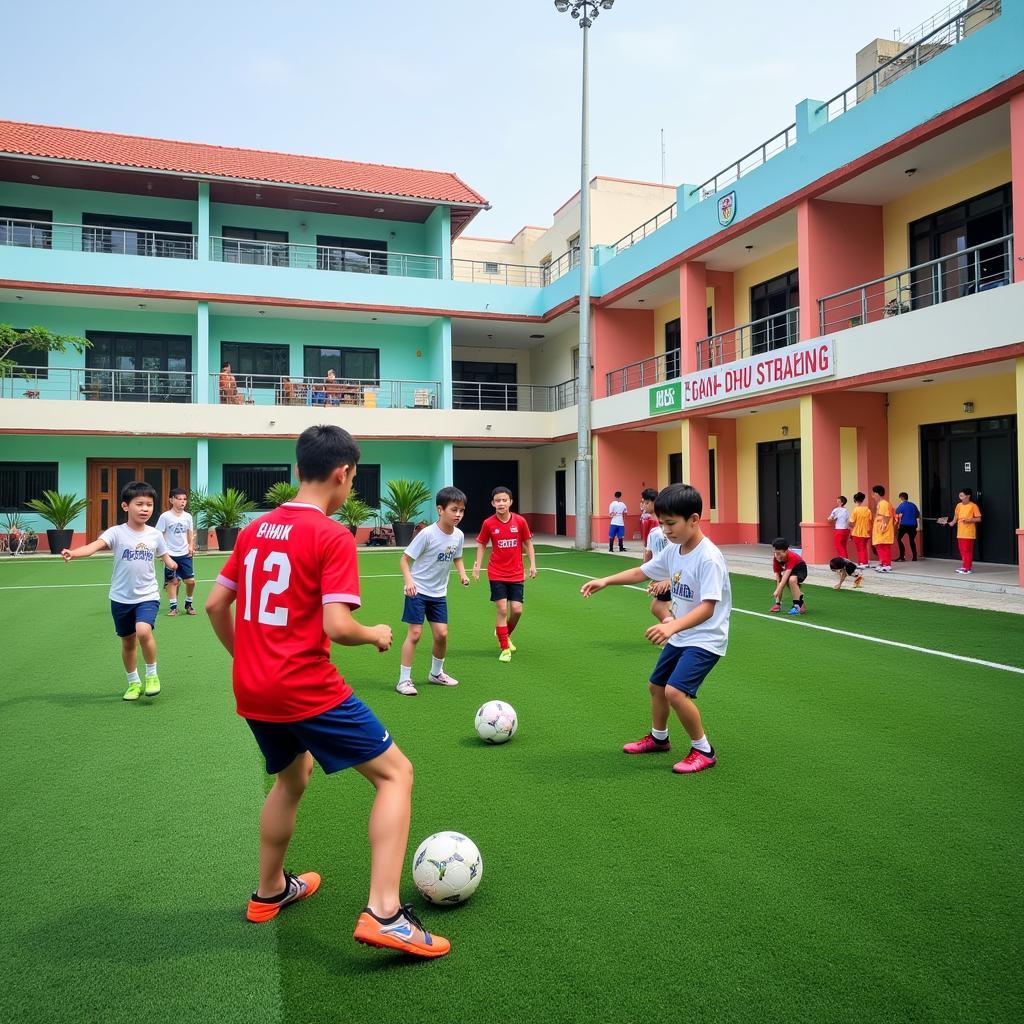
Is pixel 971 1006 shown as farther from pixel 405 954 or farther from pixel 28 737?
pixel 28 737

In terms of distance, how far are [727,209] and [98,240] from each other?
1877 cm

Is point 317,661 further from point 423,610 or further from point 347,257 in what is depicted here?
point 347,257

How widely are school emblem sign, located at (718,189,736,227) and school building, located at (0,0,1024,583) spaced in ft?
0.71

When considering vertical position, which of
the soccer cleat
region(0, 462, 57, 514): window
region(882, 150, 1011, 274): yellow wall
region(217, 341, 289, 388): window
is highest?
region(882, 150, 1011, 274): yellow wall

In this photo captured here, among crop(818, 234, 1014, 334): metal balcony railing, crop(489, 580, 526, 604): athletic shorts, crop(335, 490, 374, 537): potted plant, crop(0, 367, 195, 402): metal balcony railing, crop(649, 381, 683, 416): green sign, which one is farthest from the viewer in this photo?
crop(335, 490, 374, 537): potted plant

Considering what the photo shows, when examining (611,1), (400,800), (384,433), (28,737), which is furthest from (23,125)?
(400,800)

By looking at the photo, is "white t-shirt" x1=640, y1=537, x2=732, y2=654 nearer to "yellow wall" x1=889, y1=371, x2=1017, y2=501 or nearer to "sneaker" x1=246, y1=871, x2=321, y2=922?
"sneaker" x1=246, y1=871, x2=321, y2=922

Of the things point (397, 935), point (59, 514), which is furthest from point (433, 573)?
point (59, 514)

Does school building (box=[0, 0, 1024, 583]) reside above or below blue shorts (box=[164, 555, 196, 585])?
above

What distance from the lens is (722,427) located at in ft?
71.6

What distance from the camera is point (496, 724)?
17.1 feet

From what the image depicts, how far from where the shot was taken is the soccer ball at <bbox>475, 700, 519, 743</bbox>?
5223 millimetres

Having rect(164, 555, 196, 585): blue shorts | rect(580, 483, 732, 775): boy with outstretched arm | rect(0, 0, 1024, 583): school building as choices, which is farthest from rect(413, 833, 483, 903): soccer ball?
rect(0, 0, 1024, 583): school building

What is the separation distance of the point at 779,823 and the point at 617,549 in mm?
17568
